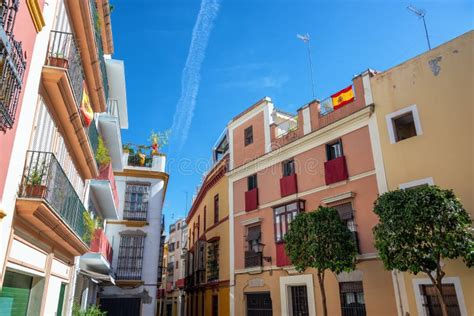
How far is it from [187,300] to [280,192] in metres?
18.1

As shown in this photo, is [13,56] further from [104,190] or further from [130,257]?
[130,257]

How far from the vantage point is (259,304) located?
1819 centimetres

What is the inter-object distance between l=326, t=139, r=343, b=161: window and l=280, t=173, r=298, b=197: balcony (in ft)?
6.67

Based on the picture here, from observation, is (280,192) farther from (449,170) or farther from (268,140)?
(449,170)

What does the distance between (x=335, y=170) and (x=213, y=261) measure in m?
11.6

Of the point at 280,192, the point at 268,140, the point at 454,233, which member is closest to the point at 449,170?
the point at 454,233

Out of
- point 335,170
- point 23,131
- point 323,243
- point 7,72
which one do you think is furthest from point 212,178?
point 7,72

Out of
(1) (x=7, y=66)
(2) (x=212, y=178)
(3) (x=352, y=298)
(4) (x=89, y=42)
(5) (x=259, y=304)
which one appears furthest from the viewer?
(2) (x=212, y=178)

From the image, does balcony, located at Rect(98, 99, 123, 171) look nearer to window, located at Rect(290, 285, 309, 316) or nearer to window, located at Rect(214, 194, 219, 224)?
window, located at Rect(214, 194, 219, 224)

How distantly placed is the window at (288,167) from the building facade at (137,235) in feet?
27.2

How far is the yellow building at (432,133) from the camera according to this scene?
11.5 metres

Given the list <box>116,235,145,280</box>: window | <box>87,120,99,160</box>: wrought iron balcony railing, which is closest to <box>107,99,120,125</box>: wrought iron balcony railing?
<box>87,120,99,160</box>: wrought iron balcony railing

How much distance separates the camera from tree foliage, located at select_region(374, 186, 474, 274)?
10039 mm

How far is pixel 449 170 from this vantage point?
12039mm
